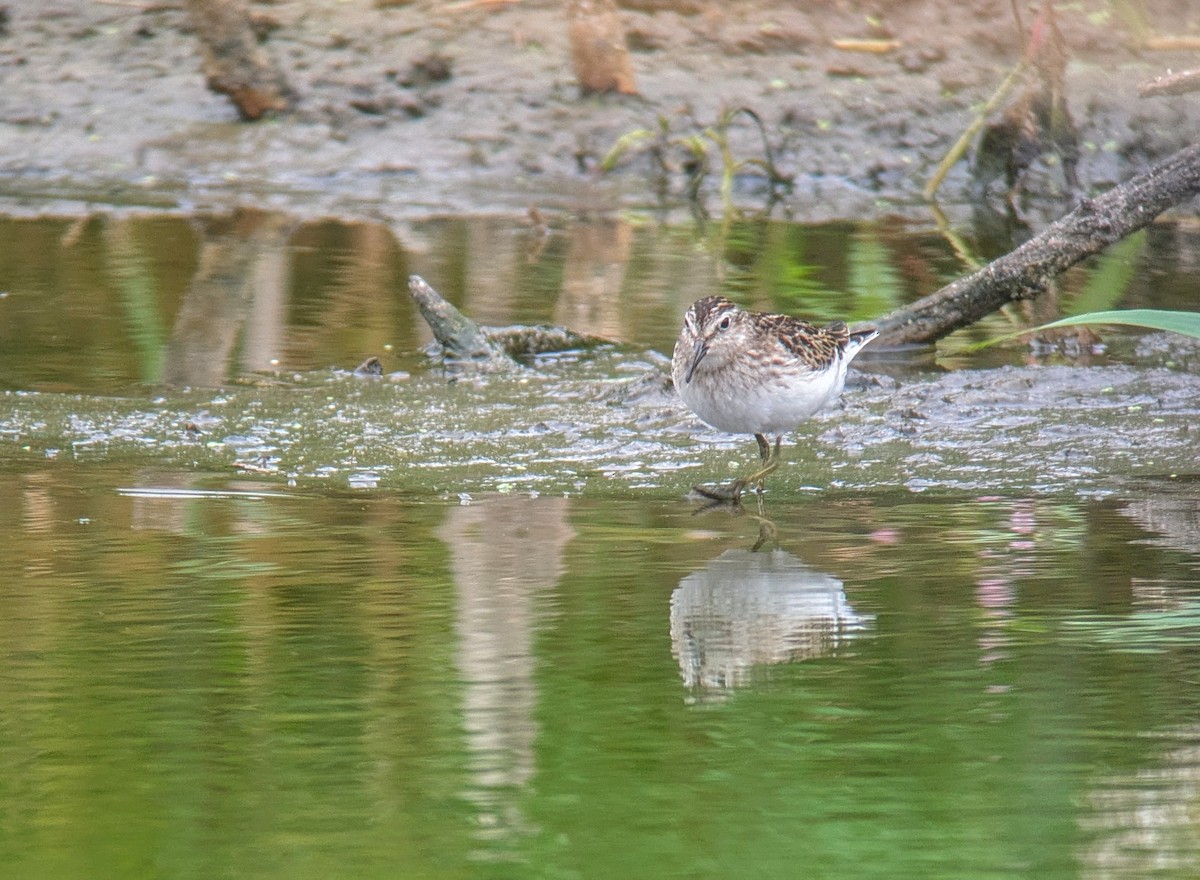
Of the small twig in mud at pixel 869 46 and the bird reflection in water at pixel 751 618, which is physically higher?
the small twig in mud at pixel 869 46

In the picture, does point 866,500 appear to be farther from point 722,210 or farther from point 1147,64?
point 1147,64

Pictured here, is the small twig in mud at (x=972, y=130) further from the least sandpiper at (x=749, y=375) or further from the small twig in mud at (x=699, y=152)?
the least sandpiper at (x=749, y=375)

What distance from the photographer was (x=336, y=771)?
3527 millimetres

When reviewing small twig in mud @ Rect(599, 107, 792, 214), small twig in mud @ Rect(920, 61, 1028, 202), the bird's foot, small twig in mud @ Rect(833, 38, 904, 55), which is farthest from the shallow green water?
small twig in mud @ Rect(833, 38, 904, 55)

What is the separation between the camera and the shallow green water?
128 inches

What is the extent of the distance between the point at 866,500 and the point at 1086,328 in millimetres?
3137

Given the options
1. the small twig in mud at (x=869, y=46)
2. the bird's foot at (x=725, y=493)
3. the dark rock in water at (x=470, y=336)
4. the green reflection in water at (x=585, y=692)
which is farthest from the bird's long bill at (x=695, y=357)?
the small twig in mud at (x=869, y=46)

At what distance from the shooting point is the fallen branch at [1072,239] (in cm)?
737

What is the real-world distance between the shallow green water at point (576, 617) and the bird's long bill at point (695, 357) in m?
0.37

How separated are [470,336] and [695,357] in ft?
7.33

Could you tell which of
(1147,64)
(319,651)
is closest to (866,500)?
(319,651)

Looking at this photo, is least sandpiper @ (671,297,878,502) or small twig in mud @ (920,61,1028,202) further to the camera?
small twig in mud @ (920,61,1028,202)

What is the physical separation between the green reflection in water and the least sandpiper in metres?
0.41

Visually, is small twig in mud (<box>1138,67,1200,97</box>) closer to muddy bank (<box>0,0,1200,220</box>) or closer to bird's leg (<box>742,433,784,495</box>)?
bird's leg (<box>742,433,784,495</box>)
